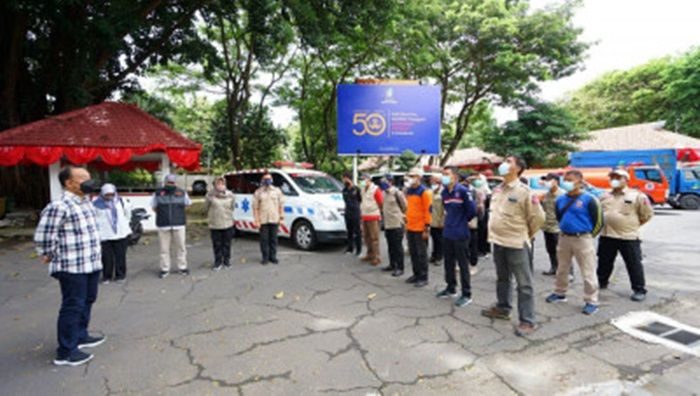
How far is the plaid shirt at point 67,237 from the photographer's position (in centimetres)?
321

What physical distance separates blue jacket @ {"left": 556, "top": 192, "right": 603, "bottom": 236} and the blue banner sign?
24.7ft

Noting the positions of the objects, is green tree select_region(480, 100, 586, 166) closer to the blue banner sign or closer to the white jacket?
the blue banner sign

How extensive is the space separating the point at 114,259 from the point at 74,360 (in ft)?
10.1

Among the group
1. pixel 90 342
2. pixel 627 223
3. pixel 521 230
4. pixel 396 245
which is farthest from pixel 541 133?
pixel 90 342

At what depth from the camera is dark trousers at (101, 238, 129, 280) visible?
19.3 ft

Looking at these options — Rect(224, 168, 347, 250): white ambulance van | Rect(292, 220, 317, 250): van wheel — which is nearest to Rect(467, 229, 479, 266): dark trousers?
Rect(224, 168, 347, 250): white ambulance van

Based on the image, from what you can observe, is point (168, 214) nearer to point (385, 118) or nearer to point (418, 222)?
point (418, 222)

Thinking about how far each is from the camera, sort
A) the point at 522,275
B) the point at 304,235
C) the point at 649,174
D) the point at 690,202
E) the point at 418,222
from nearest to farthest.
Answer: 1. the point at 522,275
2. the point at 418,222
3. the point at 304,235
4. the point at 649,174
5. the point at 690,202

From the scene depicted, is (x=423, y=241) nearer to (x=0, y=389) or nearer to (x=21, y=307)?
(x=0, y=389)

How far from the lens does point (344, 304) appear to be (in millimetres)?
4859

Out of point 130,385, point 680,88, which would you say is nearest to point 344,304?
point 130,385

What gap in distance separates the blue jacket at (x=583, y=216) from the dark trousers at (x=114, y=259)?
6.53 metres

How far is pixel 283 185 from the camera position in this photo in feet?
27.7

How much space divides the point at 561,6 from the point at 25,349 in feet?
63.8
